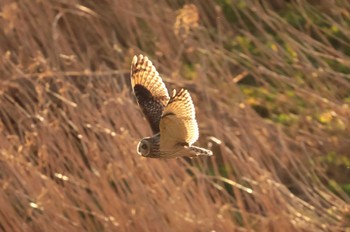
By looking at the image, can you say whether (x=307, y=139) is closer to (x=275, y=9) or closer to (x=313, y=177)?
(x=313, y=177)

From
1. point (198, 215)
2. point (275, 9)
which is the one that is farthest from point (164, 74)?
point (275, 9)

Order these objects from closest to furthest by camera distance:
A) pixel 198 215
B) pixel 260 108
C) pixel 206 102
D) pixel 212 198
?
pixel 198 215 < pixel 212 198 < pixel 206 102 < pixel 260 108

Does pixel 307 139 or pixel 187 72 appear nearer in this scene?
pixel 307 139

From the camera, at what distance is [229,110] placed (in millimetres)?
4219

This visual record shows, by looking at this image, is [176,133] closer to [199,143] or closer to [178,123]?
[178,123]

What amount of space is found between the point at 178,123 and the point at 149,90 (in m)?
0.33

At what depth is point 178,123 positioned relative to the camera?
2094mm

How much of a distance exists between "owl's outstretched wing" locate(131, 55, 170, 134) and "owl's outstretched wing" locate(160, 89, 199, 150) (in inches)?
5.0

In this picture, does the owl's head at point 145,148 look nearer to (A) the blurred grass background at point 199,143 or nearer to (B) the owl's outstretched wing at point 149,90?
(B) the owl's outstretched wing at point 149,90

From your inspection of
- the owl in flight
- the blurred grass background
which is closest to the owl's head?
the owl in flight

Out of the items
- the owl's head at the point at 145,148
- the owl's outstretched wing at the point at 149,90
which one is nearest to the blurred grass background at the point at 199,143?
the owl's outstretched wing at the point at 149,90

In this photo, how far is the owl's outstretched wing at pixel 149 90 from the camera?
91.1 inches

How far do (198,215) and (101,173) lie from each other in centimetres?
41

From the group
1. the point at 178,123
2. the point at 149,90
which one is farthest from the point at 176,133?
the point at 149,90
